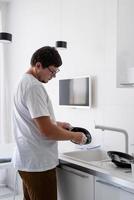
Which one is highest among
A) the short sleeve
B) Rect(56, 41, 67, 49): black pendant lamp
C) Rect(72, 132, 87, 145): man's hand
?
Rect(56, 41, 67, 49): black pendant lamp

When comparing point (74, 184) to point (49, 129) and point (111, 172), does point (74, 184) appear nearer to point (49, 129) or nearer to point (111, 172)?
point (111, 172)

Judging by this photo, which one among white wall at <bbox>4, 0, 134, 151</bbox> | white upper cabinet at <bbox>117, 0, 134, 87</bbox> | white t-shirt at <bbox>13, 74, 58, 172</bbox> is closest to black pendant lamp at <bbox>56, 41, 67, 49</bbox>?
white wall at <bbox>4, 0, 134, 151</bbox>

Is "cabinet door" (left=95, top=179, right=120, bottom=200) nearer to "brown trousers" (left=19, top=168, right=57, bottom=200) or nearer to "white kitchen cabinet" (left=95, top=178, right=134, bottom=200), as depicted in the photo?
"white kitchen cabinet" (left=95, top=178, right=134, bottom=200)

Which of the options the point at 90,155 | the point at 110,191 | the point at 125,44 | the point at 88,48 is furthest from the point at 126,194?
the point at 88,48

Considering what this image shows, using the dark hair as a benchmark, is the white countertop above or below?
below

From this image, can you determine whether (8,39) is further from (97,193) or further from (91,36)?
(97,193)

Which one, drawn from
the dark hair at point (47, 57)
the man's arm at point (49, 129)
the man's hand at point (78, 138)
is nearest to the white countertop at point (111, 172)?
the man's hand at point (78, 138)

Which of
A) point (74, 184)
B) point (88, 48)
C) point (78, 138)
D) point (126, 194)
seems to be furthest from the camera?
point (88, 48)

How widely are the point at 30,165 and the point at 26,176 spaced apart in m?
0.08

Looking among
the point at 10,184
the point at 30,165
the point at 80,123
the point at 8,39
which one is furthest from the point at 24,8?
the point at 30,165

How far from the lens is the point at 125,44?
2.06 m

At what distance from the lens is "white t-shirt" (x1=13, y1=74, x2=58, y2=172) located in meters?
1.72

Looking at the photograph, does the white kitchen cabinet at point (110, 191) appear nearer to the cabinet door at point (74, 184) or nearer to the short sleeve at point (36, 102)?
the cabinet door at point (74, 184)

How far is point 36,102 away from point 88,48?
1.25m
